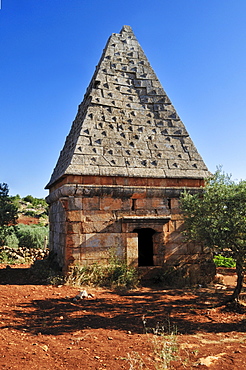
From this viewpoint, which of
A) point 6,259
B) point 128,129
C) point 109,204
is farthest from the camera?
point 6,259

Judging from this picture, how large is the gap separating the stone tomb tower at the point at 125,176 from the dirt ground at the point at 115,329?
1.35 m

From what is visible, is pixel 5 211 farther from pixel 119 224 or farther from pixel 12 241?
pixel 12 241

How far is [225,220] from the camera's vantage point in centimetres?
706

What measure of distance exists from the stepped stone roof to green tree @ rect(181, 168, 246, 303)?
2.44 metres

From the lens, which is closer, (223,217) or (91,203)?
(223,217)

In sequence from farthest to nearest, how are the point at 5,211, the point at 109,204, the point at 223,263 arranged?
the point at 223,263
the point at 5,211
the point at 109,204

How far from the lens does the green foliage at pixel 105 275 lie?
8.53m

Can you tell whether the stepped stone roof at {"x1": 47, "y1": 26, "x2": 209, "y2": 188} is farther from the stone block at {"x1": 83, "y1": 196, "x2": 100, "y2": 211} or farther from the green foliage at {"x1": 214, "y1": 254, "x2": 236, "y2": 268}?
the green foliage at {"x1": 214, "y1": 254, "x2": 236, "y2": 268}

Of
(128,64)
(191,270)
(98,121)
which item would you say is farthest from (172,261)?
(128,64)

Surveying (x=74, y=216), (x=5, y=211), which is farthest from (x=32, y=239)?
(x=74, y=216)

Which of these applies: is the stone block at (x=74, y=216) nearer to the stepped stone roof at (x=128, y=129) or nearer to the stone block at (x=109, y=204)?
the stone block at (x=109, y=204)

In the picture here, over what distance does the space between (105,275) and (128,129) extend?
15.2 ft

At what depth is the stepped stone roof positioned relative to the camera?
9469 mm

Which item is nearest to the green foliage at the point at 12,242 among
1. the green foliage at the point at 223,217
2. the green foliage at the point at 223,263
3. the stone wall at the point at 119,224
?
the stone wall at the point at 119,224
